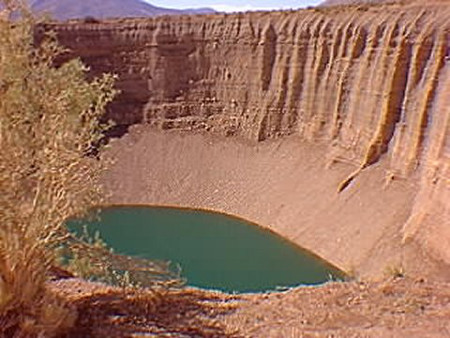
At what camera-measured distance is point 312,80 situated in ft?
102

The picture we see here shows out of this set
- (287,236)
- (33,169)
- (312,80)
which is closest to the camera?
(33,169)

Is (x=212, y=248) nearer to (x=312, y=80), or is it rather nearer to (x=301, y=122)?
(x=301, y=122)

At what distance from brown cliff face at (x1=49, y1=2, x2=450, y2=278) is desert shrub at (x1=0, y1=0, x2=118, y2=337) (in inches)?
553

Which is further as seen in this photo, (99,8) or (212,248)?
(99,8)

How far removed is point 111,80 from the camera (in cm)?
888

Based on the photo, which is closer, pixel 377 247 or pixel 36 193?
pixel 36 193

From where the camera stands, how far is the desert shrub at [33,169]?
727 centimetres

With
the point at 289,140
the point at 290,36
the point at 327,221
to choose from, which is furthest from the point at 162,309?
the point at 290,36

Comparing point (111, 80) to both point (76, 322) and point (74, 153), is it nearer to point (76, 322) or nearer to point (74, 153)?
point (74, 153)

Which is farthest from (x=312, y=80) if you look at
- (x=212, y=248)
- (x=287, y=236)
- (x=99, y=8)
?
(x=99, y=8)

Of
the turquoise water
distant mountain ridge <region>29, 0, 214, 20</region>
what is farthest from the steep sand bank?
distant mountain ridge <region>29, 0, 214, 20</region>

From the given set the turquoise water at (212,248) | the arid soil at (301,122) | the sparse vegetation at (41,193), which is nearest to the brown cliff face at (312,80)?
the arid soil at (301,122)

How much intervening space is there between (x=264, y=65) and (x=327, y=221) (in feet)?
39.4

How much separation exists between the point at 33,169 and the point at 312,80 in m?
24.6
